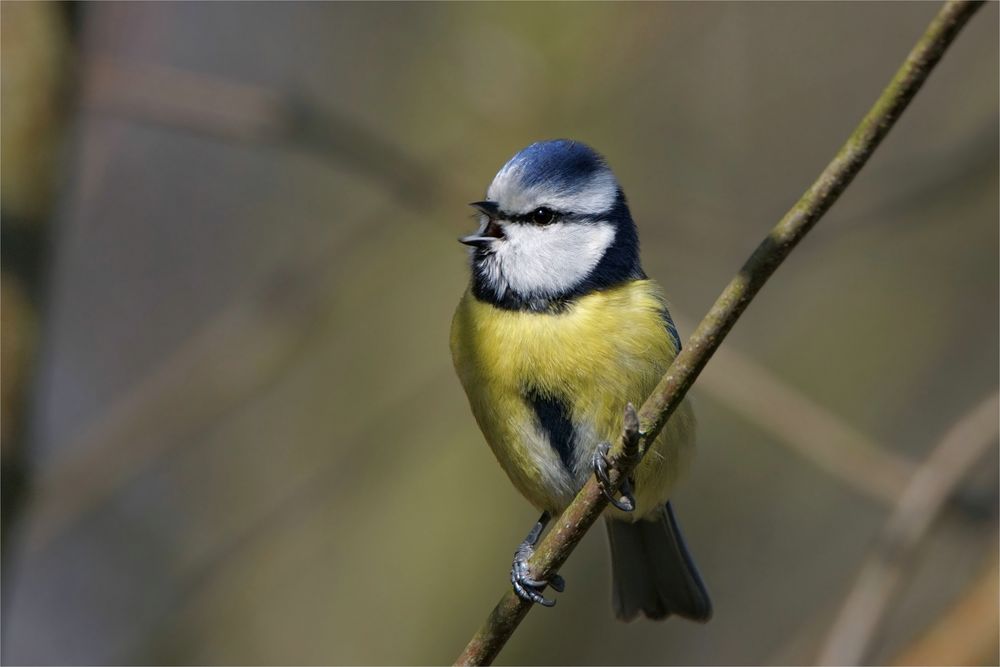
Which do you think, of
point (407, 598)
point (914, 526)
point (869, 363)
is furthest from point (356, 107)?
point (914, 526)

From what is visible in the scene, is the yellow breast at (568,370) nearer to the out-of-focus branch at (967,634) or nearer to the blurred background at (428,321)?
the out-of-focus branch at (967,634)

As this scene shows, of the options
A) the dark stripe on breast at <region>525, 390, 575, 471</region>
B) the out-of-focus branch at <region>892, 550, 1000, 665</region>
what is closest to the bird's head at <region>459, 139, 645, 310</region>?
the dark stripe on breast at <region>525, 390, 575, 471</region>

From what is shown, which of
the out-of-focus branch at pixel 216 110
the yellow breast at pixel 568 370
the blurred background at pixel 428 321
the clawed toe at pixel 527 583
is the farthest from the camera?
the blurred background at pixel 428 321

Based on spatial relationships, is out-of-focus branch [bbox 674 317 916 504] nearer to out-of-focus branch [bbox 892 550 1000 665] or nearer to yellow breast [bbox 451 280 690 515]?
yellow breast [bbox 451 280 690 515]

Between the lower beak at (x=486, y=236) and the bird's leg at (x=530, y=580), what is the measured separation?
28.1 inches

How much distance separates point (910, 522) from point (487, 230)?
1.18 m

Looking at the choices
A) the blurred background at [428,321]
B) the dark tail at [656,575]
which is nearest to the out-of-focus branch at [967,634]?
the dark tail at [656,575]

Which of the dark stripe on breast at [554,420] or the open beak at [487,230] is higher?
the open beak at [487,230]

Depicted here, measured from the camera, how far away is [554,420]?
2.23 metres

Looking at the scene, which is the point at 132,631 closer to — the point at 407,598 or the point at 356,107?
the point at 407,598

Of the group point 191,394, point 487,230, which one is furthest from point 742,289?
point 191,394

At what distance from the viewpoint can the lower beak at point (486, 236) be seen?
2299mm

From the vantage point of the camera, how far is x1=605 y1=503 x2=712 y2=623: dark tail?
2.76m

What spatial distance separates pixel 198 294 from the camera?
179 inches
